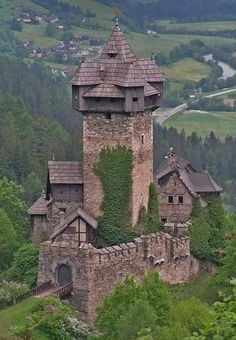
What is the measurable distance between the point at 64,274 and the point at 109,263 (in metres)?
2.25

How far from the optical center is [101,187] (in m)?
52.9

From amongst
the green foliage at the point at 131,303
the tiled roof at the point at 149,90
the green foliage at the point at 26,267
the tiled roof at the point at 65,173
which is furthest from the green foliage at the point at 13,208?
the green foliage at the point at 131,303

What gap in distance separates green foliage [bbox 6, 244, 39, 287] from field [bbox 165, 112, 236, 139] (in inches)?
4117

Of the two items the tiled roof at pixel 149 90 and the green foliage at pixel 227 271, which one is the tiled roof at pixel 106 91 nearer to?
the tiled roof at pixel 149 90

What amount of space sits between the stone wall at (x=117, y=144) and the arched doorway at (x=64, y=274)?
11.6ft

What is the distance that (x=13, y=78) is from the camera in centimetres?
16150

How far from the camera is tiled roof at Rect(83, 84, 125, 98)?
52031mm

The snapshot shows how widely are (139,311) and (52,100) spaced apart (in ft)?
381

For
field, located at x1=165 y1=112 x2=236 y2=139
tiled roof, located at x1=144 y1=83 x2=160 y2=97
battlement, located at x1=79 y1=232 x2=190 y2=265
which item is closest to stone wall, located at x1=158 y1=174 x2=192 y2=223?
battlement, located at x1=79 y1=232 x2=190 y2=265

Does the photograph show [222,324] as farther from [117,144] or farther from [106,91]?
[106,91]

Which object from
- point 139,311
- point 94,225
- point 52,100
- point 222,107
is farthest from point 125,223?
point 222,107

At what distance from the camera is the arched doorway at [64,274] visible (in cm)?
5055

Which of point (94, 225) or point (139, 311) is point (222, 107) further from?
point (139, 311)

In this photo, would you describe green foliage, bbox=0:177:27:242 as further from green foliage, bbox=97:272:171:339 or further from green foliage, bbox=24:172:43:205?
green foliage, bbox=97:272:171:339
